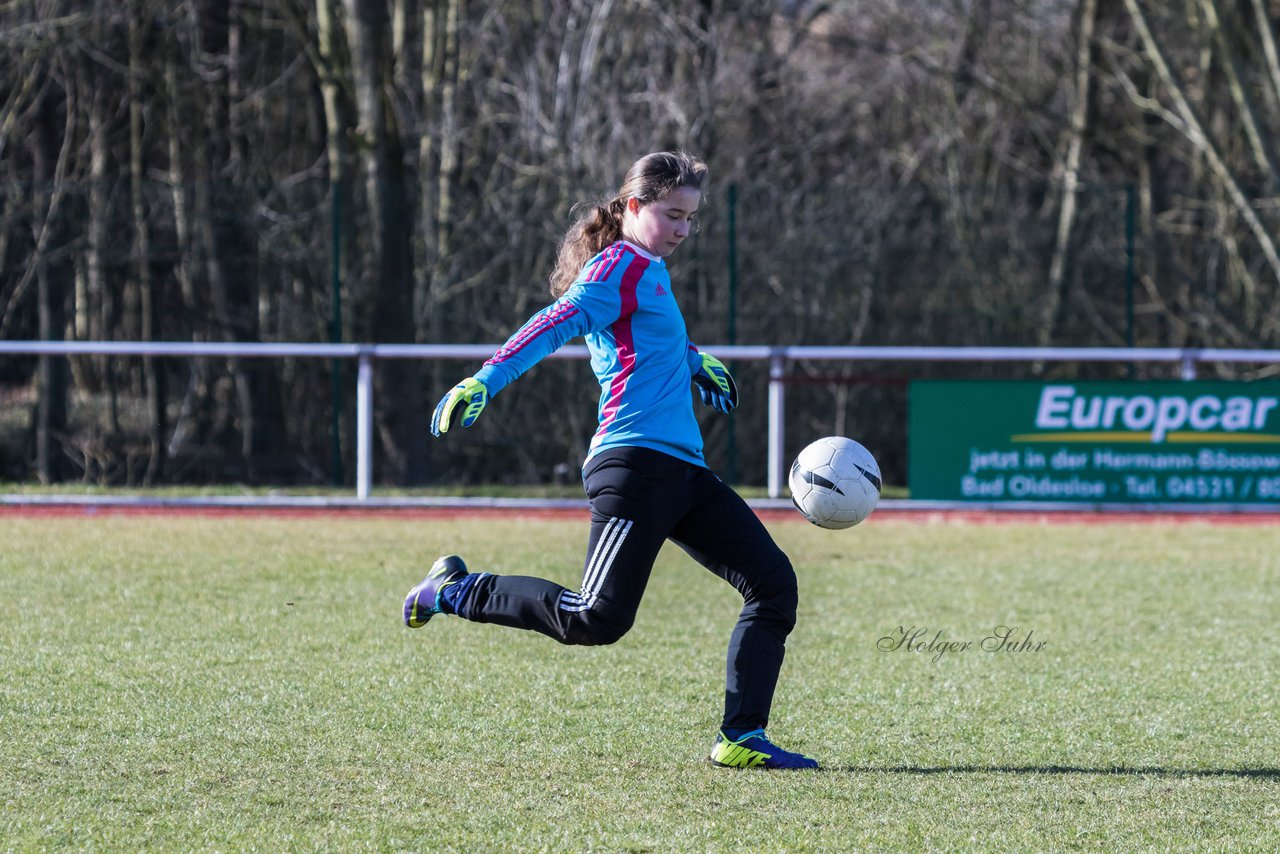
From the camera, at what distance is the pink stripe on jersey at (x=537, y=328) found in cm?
459

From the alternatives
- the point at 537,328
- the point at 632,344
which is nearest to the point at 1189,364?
the point at 632,344

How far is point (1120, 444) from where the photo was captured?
12.9m

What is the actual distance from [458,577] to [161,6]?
16.8m

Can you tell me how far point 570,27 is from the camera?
19047 millimetres

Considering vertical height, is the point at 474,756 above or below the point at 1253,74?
below

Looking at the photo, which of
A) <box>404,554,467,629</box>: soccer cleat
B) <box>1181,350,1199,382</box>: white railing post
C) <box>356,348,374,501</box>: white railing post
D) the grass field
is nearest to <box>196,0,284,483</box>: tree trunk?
<box>356,348,374,501</box>: white railing post

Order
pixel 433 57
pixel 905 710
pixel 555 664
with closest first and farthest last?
pixel 905 710 < pixel 555 664 < pixel 433 57

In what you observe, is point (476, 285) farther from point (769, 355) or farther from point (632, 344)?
point (632, 344)

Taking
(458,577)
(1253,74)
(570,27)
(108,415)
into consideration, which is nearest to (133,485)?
(108,415)

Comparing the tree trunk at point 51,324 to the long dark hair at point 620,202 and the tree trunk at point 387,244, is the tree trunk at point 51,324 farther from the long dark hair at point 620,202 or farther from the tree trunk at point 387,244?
the long dark hair at point 620,202

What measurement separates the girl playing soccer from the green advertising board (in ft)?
26.7

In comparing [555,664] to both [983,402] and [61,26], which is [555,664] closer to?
[983,402]

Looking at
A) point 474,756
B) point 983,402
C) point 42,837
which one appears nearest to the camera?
point 42,837

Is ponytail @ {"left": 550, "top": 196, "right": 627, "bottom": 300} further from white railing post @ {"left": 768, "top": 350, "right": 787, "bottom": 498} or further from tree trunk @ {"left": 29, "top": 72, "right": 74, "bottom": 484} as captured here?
tree trunk @ {"left": 29, "top": 72, "right": 74, "bottom": 484}
